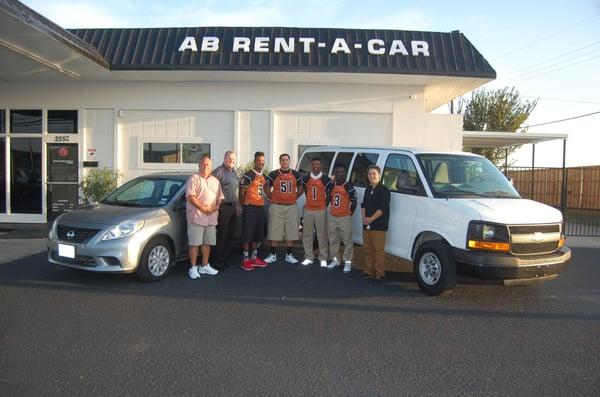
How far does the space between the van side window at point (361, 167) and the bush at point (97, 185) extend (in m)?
6.89

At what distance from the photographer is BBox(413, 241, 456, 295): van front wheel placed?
618 centimetres

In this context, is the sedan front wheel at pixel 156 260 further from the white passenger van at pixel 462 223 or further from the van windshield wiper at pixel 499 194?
the van windshield wiper at pixel 499 194

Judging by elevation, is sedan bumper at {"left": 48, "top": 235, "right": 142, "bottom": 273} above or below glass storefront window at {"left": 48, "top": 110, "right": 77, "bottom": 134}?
below

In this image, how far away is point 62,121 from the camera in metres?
13.5

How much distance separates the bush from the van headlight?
366 inches

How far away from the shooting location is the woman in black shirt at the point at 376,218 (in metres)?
7.07

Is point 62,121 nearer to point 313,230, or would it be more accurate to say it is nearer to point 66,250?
point 66,250

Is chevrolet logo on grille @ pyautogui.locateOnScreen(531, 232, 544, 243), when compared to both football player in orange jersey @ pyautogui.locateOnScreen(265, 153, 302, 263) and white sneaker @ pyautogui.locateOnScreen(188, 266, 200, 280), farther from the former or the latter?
white sneaker @ pyautogui.locateOnScreen(188, 266, 200, 280)

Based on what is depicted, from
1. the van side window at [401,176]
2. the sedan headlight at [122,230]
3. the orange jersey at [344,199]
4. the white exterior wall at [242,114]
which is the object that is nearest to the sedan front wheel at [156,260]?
the sedan headlight at [122,230]

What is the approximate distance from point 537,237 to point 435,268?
128cm

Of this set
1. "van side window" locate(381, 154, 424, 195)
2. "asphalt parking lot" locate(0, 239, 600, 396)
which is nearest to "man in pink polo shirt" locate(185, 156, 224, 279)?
"asphalt parking lot" locate(0, 239, 600, 396)

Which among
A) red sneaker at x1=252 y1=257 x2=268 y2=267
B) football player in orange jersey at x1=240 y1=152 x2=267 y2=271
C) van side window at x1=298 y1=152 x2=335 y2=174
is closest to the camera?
football player in orange jersey at x1=240 y1=152 x2=267 y2=271

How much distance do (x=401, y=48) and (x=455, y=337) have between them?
904 cm

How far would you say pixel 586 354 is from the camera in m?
4.65
